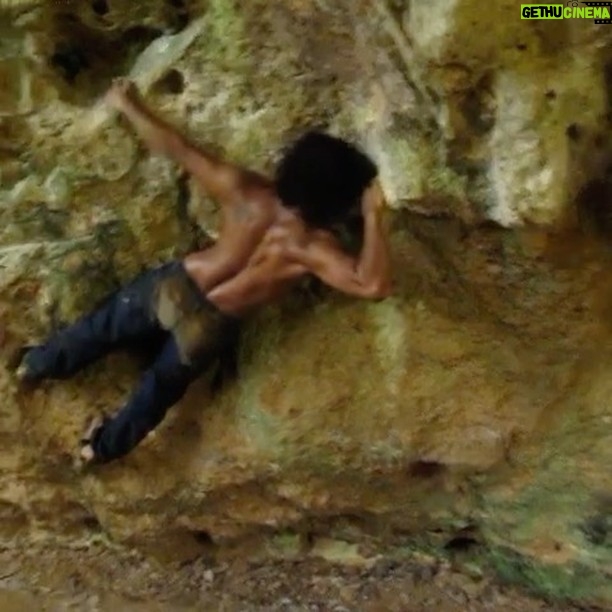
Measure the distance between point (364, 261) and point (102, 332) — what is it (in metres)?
0.38

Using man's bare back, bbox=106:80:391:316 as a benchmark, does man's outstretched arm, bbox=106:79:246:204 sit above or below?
above

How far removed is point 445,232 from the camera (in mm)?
1403

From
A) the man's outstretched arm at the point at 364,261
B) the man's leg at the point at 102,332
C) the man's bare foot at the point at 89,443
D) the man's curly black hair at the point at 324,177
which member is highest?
the man's curly black hair at the point at 324,177

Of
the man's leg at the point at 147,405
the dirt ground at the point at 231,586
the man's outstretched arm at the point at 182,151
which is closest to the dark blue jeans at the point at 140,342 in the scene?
the man's leg at the point at 147,405

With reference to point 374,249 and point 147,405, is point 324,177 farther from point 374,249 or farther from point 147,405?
point 147,405

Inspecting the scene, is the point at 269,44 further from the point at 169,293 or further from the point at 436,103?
the point at 169,293

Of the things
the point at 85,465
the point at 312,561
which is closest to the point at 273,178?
the point at 85,465

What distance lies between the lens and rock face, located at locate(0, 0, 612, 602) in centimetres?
124

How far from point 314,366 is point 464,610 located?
47cm

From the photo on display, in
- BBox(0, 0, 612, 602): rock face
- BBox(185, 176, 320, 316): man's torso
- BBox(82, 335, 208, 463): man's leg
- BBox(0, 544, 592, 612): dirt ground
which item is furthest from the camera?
BBox(0, 544, 592, 612): dirt ground

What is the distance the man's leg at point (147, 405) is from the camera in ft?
4.84

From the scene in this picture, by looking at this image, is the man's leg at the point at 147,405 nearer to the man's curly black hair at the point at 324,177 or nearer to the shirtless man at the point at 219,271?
the shirtless man at the point at 219,271

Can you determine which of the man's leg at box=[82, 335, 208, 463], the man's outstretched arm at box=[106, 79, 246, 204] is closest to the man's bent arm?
the man's outstretched arm at box=[106, 79, 246, 204]

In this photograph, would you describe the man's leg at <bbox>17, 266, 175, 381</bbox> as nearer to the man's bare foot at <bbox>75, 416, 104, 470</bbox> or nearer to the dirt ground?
the man's bare foot at <bbox>75, 416, 104, 470</bbox>
